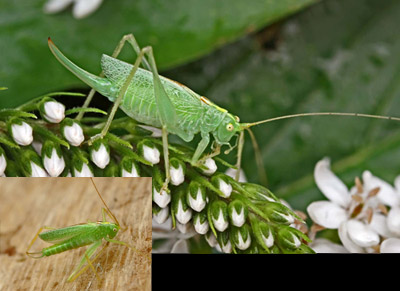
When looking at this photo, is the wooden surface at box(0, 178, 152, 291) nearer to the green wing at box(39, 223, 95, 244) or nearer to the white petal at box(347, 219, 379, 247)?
the green wing at box(39, 223, 95, 244)

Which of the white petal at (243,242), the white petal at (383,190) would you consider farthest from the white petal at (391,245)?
the white petal at (243,242)

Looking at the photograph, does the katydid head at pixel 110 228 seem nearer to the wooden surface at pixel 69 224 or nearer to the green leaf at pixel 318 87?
the wooden surface at pixel 69 224

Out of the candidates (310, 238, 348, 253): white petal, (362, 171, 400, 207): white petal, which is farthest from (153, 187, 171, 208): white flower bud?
(362, 171, 400, 207): white petal

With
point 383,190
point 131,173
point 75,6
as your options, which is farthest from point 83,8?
point 383,190

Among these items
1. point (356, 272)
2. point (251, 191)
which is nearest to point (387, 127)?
point (356, 272)

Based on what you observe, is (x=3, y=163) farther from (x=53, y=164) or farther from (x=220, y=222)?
(x=220, y=222)
